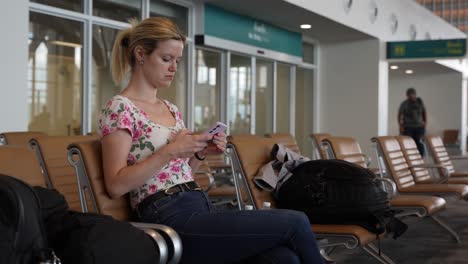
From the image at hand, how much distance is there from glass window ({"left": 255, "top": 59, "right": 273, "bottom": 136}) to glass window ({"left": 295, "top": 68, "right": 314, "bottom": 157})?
4.78 feet

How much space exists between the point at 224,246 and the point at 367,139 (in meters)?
12.4

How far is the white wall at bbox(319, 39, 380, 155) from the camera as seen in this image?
1415 centimetres

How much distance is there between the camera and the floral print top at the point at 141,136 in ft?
7.63

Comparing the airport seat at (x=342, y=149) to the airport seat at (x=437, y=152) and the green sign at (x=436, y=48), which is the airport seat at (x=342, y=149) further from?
the green sign at (x=436, y=48)

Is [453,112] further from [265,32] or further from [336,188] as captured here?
[336,188]

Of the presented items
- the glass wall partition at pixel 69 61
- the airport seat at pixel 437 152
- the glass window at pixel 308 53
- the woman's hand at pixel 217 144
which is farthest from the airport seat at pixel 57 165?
the glass window at pixel 308 53

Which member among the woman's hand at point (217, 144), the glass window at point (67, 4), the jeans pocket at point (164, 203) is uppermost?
the glass window at point (67, 4)

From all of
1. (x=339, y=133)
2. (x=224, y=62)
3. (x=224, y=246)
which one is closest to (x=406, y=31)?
(x=339, y=133)

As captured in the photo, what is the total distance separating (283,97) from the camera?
1327 centimetres

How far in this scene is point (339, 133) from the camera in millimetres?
14562

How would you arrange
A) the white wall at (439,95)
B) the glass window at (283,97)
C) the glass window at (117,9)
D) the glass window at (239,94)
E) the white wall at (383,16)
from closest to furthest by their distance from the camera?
the glass window at (117,9)
the glass window at (239,94)
the white wall at (383,16)
the glass window at (283,97)
the white wall at (439,95)

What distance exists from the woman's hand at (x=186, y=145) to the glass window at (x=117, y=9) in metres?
6.09

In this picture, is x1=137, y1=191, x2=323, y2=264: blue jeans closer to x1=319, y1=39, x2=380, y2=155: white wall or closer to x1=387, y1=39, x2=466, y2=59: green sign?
x1=387, y1=39, x2=466, y2=59: green sign

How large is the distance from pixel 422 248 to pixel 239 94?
261 inches
